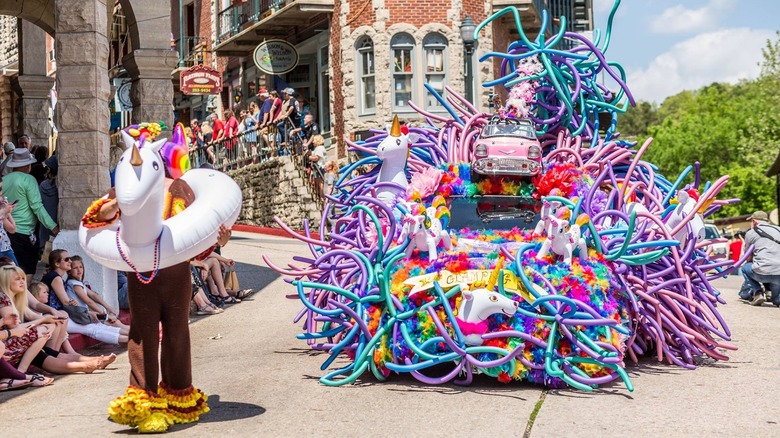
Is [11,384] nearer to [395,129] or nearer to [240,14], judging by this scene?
[395,129]

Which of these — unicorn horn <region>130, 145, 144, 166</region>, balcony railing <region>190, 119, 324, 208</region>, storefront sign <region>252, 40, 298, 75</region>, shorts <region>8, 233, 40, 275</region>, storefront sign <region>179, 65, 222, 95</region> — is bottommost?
shorts <region>8, 233, 40, 275</region>

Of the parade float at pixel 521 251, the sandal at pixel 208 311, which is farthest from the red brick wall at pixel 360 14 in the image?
the parade float at pixel 521 251

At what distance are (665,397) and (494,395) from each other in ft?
4.10

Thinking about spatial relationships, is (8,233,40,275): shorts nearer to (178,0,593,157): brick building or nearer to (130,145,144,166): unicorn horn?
(130,145,144,166): unicorn horn

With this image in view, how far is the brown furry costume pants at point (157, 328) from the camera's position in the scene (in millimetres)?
7309

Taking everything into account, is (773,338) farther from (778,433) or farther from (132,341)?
A: (132,341)

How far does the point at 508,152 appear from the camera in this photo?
32.0 ft

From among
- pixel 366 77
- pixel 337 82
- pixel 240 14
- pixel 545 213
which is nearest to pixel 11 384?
pixel 545 213

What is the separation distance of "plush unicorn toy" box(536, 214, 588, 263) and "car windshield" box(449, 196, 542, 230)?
33.7 inches

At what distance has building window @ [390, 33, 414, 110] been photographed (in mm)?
28469

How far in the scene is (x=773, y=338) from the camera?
39.0ft

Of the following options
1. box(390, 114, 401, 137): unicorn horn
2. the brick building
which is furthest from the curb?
box(390, 114, 401, 137): unicorn horn

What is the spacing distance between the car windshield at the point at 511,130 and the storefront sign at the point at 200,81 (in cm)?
1952

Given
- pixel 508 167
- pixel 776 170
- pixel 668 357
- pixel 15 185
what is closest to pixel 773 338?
pixel 668 357
